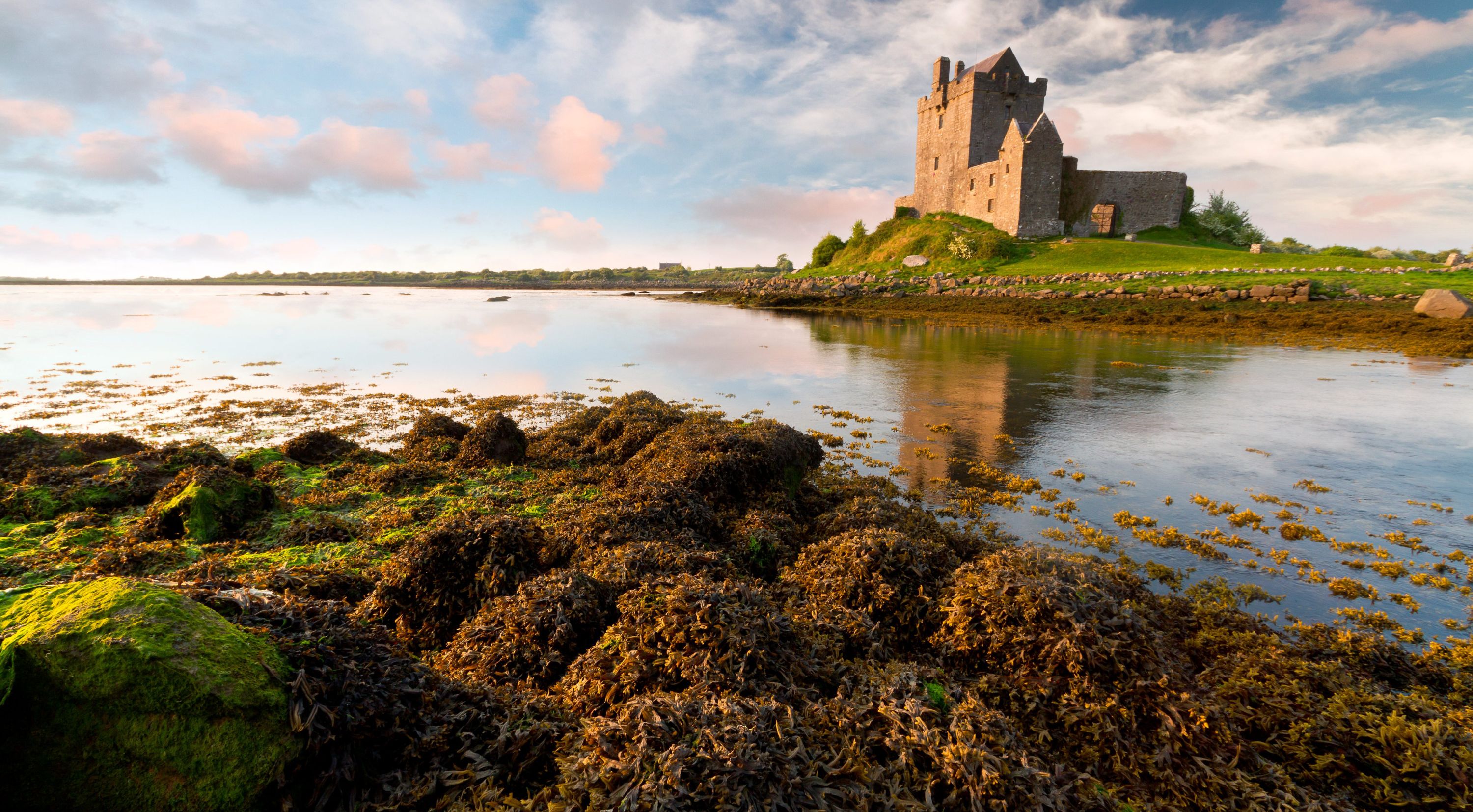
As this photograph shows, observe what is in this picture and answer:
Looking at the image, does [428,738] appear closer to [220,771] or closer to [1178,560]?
[220,771]

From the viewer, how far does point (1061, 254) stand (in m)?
44.3

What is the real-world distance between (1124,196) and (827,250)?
104ft

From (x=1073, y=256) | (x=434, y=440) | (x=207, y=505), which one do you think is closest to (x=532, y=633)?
(x=207, y=505)

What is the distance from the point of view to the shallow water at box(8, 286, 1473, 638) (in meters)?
7.36

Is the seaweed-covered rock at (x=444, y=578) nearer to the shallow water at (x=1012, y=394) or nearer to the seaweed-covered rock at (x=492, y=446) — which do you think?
the seaweed-covered rock at (x=492, y=446)

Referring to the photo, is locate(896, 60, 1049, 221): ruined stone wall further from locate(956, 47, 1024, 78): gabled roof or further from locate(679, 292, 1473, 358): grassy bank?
locate(679, 292, 1473, 358): grassy bank

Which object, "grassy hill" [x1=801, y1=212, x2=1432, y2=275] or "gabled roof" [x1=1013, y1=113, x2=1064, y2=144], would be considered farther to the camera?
"gabled roof" [x1=1013, y1=113, x2=1064, y2=144]

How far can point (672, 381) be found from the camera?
1741cm

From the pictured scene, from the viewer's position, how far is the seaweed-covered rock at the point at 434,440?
9.23m

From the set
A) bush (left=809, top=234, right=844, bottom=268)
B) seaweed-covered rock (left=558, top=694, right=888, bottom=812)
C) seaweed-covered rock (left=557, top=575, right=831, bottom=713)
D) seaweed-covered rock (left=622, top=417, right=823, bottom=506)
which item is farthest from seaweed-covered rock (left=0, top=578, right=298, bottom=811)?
bush (left=809, top=234, right=844, bottom=268)

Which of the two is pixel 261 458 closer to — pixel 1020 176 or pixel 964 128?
pixel 1020 176

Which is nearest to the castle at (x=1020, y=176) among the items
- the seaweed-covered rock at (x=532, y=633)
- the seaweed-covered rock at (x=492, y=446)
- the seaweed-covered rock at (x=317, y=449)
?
the seaweed-covered rock at (x=492, y=446)

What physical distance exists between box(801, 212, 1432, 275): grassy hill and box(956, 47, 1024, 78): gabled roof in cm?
1251

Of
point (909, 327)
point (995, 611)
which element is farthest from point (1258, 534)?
point (909, 327)
